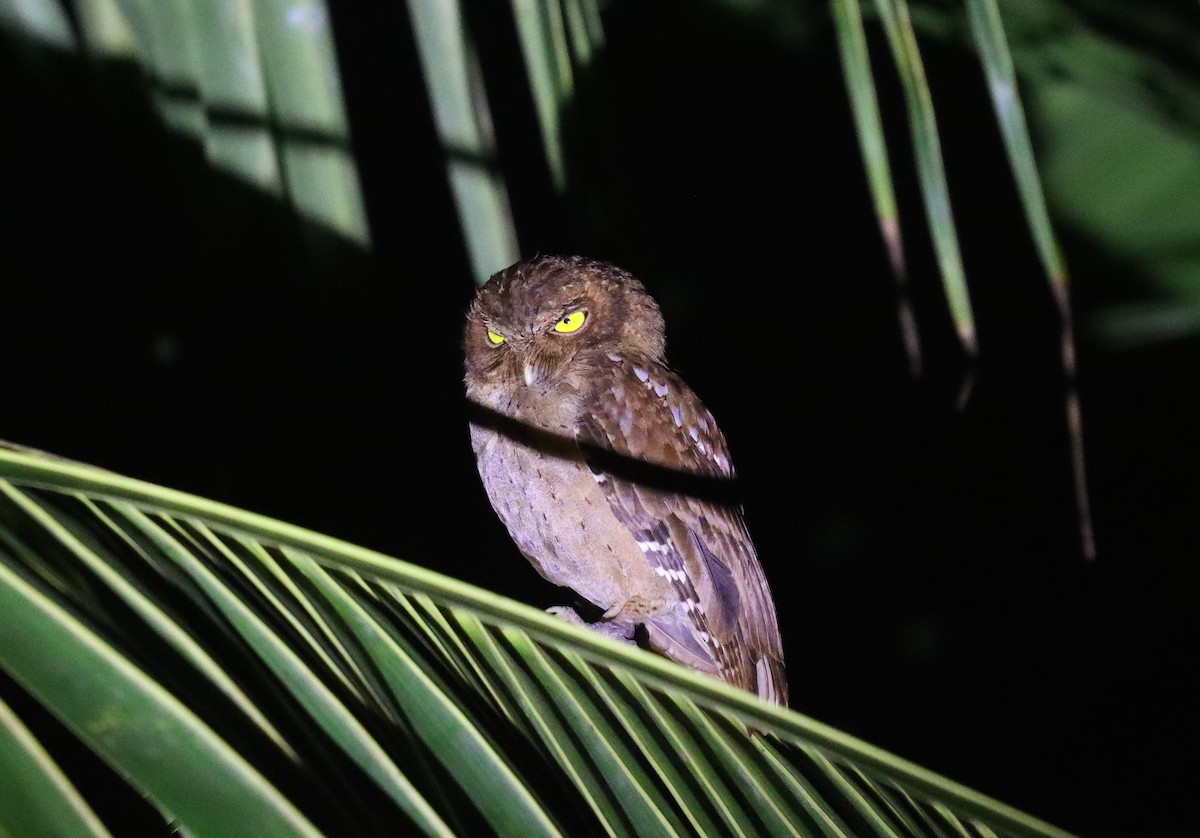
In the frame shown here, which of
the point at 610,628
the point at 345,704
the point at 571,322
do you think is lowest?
the point at 610,628

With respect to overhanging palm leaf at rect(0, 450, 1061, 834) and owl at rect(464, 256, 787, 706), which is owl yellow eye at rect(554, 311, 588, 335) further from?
overhanging palm leaf at rect(0, 450, 1061, 834)

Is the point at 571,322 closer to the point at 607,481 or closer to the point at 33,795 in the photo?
the point at 607,481

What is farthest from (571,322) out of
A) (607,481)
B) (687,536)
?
(687,536)

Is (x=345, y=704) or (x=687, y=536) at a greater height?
(x=345, y=704)

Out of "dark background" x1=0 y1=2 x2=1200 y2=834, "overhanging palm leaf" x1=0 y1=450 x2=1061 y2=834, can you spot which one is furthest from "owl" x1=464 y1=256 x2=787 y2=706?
"overhanging palm leaf" x1=0 y1=450 x2=1061 y2=834

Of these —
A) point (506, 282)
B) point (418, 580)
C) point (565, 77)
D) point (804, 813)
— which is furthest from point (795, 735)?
point (506, 282)

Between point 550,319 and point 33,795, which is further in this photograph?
point 550,319

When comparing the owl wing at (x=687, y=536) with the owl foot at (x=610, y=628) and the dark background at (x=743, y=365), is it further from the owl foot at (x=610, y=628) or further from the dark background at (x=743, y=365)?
the dark background at (x=743, y=365)
